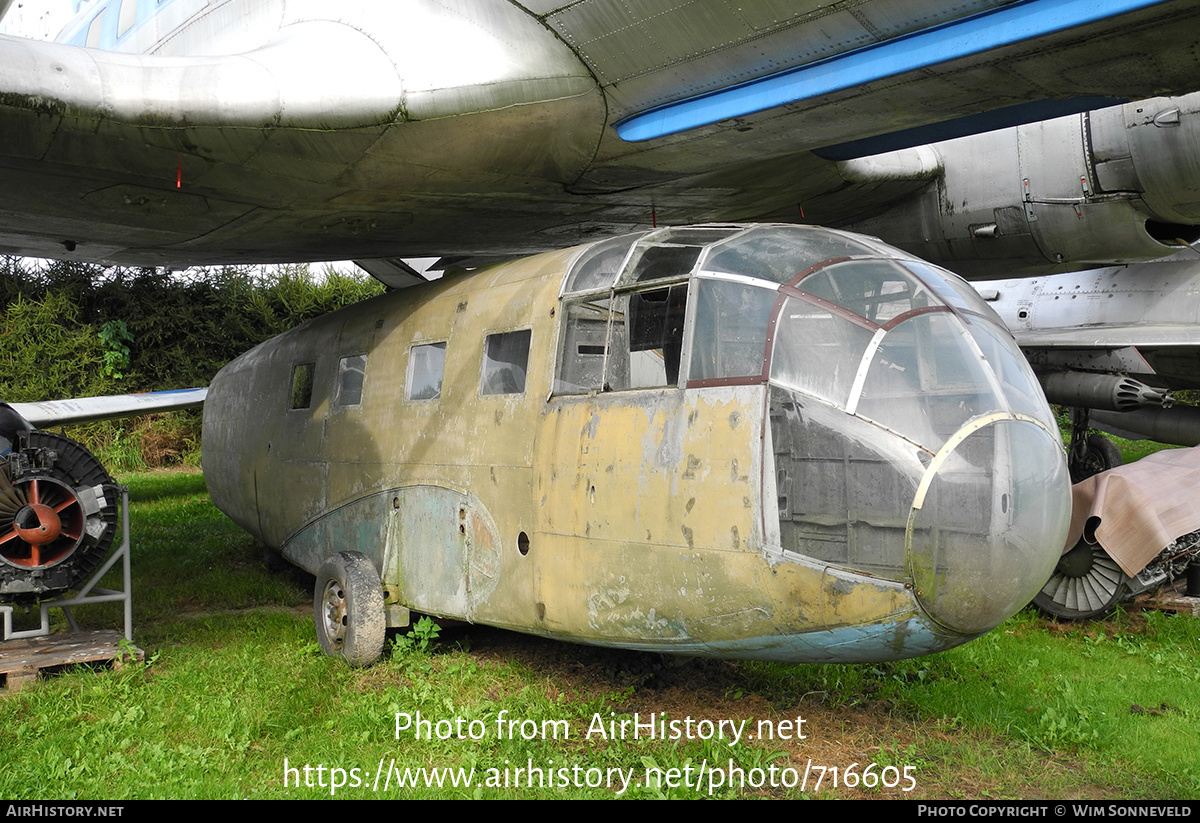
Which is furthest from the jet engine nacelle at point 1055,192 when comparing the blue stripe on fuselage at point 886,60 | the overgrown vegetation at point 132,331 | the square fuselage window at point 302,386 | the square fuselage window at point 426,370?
the overgrown vegetation at point 132,331

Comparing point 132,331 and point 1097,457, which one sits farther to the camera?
point 132,331

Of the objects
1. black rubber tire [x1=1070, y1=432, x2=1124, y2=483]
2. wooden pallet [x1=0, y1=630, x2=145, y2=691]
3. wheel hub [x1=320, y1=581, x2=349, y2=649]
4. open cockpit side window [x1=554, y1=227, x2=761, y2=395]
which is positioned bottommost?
wooden pallet [x1=0, y1=630, x2=145, y2=691]

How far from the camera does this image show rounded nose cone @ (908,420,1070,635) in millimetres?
3895

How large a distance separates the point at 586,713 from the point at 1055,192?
6.03 meters

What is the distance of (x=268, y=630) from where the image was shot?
295 inches

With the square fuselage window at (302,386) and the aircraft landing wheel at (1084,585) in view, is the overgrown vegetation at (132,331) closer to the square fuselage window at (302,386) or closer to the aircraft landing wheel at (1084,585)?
the square fuselage window at (302,386)

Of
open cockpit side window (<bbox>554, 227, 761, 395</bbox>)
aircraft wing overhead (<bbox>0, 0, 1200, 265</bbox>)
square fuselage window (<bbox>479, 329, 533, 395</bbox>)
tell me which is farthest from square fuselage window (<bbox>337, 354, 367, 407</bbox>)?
open cockpit side window (<bbox>554, 227, 761, 395</bbox>)

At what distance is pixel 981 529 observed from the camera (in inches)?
153

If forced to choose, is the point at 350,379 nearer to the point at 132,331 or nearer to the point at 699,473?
the point at 699,473

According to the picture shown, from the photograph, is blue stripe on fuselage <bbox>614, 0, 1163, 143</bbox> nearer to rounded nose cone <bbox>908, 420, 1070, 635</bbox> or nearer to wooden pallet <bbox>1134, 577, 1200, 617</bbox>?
rounded nose cone <bbox>908, 420, 1070, 635</bbox>

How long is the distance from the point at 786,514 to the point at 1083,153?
546 cm

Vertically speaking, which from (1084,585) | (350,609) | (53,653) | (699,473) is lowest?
(53,653)

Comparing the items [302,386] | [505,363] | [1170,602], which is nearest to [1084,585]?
[1170,602]
